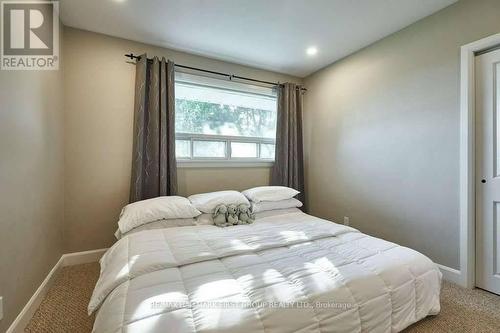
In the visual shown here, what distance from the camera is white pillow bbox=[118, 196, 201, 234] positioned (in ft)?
6.72

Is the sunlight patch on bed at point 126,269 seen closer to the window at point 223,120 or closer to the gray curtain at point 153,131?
the gray curtain at point 153,131

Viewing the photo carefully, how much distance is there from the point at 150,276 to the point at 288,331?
29.0 inches

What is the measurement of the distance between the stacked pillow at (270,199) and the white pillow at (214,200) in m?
0.14

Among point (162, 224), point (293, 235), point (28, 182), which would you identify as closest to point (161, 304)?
point (293, 235)

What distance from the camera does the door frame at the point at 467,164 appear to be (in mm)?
2016

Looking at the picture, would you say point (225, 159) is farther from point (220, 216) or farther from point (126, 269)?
point (126, 269)

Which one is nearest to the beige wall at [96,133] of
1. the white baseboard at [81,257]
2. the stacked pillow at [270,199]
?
the white baseboard at [81,257]

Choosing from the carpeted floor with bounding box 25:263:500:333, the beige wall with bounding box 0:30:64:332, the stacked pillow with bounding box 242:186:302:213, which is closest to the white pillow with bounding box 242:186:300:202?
the stacked pillow with bounding box 242:186:302:213

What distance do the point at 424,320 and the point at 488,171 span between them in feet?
4.54

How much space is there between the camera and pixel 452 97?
2.12 metres

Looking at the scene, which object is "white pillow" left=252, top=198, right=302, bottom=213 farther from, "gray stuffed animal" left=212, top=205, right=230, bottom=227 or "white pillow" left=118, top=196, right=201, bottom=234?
"white pillow" left=118, top=196, right=201, bottom=234

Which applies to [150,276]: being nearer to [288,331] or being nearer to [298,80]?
[288,331]

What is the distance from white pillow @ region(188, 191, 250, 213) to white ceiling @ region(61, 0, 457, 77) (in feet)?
5.99

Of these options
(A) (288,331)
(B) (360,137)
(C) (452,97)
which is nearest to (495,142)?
(C) (452,97)
